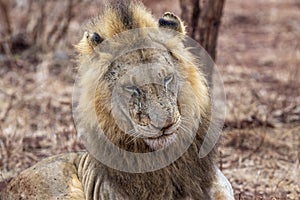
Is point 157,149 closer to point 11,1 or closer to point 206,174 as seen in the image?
point 206,174

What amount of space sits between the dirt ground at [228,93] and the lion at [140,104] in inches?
38.1

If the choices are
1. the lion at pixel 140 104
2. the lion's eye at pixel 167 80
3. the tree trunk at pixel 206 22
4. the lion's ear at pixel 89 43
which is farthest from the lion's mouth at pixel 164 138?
the tree trunk at pixel 206 22

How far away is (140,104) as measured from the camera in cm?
349

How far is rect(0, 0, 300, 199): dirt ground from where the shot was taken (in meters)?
6.09

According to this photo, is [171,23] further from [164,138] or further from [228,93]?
[228,93]

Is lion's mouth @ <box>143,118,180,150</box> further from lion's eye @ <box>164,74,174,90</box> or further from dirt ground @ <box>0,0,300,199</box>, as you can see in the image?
dirt ground @ <box>0,0,300,199</box>

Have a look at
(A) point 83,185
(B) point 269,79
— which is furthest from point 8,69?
(A) point 83,185

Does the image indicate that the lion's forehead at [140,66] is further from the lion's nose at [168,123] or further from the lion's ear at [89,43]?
the lion's nose at [168,123]

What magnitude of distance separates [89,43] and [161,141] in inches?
29.2

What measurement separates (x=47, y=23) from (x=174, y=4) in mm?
3938

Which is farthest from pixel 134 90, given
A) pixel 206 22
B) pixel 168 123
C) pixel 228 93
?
pixel 228 93

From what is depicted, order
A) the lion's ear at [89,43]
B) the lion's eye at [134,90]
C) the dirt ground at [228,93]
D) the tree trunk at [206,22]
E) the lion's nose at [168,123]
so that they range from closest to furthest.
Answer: the lion's nose at [168,123], the lion's eye at [134,90], the lion's ear at [89,43], the dirt ground at [228,93], the tree trunk at [206,22]

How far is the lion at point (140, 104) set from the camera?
141 inches

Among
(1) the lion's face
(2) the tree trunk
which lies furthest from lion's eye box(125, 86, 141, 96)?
(2) the tree trunk
